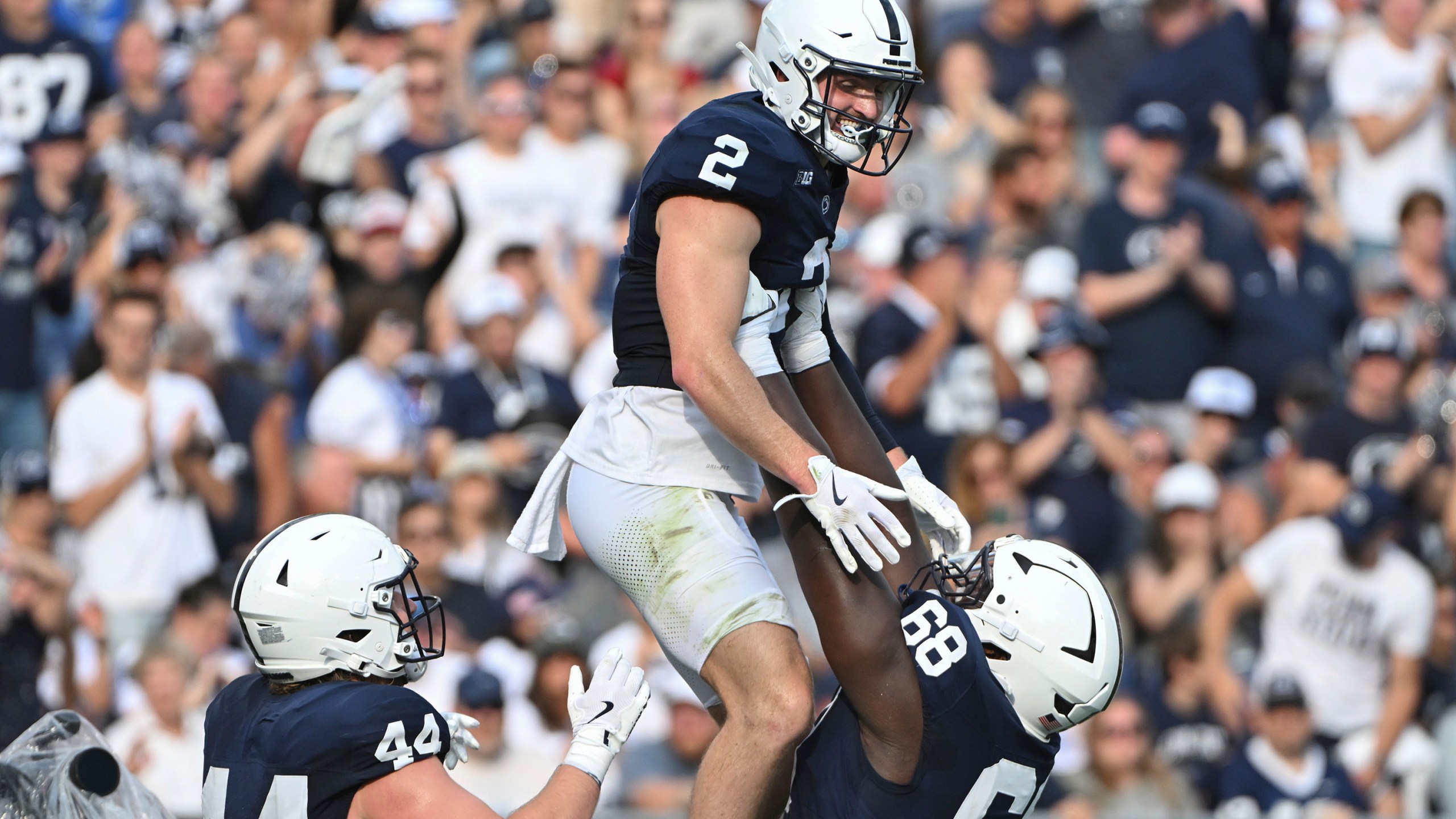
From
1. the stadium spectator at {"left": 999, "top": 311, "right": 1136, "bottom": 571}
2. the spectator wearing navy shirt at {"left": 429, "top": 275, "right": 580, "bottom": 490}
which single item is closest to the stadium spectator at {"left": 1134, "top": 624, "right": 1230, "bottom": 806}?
the stadium spectator at {"left": 999, "top": 311, "right": 1136, "bottom": 571}

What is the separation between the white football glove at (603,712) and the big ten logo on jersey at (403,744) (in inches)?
14.5

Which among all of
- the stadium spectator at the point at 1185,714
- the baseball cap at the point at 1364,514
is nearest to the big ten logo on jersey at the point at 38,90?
the stadium spectator at the point at 1185,714

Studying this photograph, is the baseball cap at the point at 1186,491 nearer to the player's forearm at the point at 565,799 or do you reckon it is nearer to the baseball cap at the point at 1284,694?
the baseball cap at the point at 1284,694

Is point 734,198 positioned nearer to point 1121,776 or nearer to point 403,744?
point 403,744

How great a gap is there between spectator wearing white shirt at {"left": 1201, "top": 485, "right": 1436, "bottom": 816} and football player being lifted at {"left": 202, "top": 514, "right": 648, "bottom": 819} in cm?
528

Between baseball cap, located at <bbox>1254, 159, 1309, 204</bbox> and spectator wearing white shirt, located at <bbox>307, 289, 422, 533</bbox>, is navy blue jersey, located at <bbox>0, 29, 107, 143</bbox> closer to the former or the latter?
spectator wearing white shirt, located at <bbox>307, 289, 422, 533</bbox>

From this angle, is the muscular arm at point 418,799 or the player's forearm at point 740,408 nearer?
the muscular arm at point 418,799

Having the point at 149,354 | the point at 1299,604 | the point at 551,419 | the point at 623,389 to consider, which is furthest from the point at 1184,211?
the point at 623,389

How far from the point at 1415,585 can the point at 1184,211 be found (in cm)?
232

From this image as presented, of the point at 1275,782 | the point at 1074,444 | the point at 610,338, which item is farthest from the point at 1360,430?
the point at 610,338

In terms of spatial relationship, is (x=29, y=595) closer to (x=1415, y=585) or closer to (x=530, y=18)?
(x=530, y=18)

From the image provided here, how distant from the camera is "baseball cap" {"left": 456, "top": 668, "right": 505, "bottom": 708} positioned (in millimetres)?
8047

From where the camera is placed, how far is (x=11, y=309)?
9336 millimetres

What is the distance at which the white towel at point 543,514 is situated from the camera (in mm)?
5008
